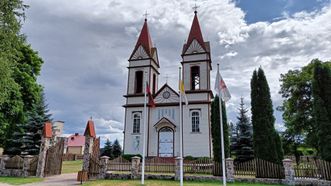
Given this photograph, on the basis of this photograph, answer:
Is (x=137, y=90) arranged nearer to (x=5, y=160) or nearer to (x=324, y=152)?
(x=5, y=160)

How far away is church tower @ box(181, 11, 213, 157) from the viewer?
77.0ft

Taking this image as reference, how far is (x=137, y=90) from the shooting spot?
26.6 meters

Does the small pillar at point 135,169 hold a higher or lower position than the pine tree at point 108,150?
lower

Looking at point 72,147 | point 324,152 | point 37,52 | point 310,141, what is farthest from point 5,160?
point 72,147

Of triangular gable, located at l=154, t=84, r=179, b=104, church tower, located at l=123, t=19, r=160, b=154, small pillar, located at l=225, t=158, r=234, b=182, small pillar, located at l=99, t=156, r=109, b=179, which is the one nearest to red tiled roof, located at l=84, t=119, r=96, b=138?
small pillar, located at l=99, t=156, r=109, b=179

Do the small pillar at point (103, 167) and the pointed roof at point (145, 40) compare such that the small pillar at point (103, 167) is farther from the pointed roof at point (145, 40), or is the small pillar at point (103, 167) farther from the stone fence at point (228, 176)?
the pointed roof at point (145, 40)

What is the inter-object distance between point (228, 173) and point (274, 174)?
A: 240 centimetres

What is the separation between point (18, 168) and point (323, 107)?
63.9 ft

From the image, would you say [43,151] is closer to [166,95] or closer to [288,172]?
[166,95]

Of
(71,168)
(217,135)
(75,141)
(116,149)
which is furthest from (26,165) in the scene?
(75,141)

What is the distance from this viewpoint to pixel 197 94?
24578 mm

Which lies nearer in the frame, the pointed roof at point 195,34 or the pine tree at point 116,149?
the pointed roof at point 195,34

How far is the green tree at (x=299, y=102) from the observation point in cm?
2514

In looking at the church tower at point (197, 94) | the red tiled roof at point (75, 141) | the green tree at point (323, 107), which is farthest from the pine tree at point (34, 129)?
the red tiled roof at point (75, 141)
